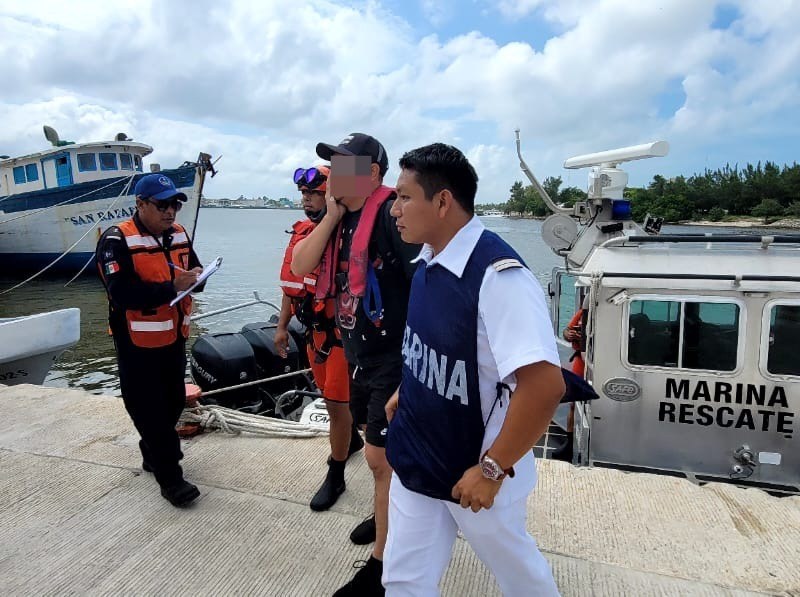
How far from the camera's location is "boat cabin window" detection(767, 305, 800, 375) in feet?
15.8

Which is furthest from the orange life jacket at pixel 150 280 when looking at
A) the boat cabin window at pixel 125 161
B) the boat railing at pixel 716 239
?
the boat cabin window at pixel 125 161

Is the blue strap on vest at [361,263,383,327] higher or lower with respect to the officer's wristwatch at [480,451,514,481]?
higher

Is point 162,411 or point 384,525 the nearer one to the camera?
point 384,525

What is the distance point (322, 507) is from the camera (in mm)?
3031

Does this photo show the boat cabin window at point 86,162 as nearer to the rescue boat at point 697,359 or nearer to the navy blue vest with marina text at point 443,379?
the rescue boat at point 697,359

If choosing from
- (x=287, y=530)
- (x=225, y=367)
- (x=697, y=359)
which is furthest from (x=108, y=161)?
(x=287, y=530)

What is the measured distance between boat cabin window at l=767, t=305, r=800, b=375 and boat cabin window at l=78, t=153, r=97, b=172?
85.9 ft

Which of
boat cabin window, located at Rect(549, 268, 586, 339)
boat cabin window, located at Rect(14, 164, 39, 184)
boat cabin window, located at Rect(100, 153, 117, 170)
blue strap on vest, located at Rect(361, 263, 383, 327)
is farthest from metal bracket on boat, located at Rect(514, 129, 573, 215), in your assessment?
boat cabin window, located at Rect(14, 164, 39, 184)

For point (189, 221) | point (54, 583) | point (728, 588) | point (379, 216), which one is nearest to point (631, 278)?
point (728, 588)

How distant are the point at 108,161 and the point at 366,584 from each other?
26825 millimetres

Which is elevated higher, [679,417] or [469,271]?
[469,271]

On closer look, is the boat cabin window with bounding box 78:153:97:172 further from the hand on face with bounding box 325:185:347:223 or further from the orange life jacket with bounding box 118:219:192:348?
the hand on face with bounding box 325:185:347:223

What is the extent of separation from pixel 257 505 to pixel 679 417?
379 cm

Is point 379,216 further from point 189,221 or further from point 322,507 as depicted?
point 189,221
